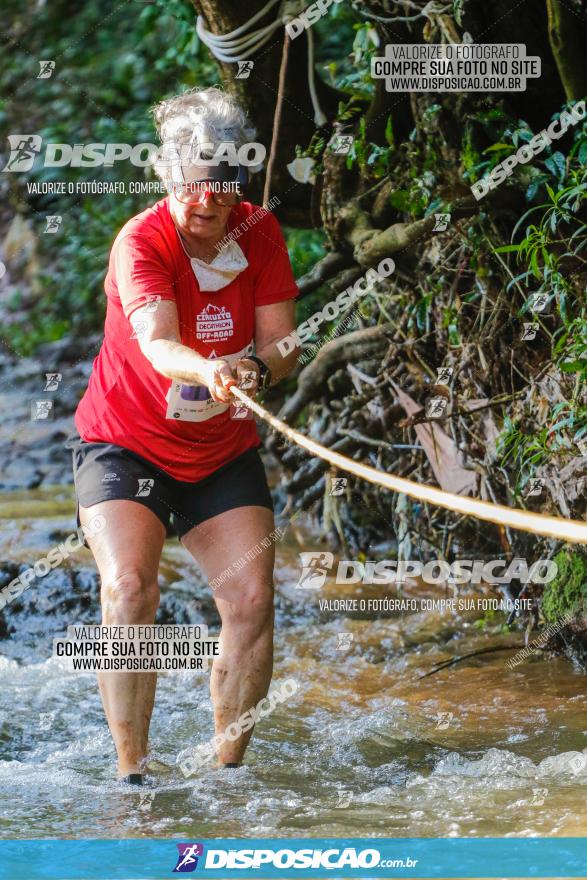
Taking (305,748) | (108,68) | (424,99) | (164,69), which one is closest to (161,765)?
(305,748)

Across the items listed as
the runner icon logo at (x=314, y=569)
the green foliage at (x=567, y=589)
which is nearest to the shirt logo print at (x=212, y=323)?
the green foliage at (x=567, y=589)

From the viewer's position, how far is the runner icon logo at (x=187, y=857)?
2262 millimetres

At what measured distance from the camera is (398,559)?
4613mm

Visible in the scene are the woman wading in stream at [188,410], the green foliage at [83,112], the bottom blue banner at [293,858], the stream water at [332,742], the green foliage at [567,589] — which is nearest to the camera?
the bottom blue banner at [293,858]

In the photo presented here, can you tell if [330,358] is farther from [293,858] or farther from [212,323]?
[293,858]

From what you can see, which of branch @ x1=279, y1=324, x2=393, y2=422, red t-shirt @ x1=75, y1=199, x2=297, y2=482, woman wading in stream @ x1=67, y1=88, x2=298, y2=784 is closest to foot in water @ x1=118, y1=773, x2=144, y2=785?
woman wading in stream @ x1=67, y1=88, x2=298, y2=784

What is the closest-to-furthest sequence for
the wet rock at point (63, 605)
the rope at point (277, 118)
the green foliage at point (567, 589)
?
the green foliage at point (567, 589) < the wet rock at point (63, 605) < the rope at point (277, 118)

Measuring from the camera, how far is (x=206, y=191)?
2641 millimetres

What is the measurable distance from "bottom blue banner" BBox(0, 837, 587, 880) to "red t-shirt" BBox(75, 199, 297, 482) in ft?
2.83

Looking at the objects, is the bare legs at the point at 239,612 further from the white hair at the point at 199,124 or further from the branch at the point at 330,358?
the branch at the point at 330,358

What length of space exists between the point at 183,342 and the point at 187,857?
45.3 inches

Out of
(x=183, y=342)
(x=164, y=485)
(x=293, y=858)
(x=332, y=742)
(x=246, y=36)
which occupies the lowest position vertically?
(x=293, y=858)

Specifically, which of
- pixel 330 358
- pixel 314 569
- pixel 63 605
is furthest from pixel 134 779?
pixel 330 358

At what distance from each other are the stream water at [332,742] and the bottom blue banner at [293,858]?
0.07 meters
